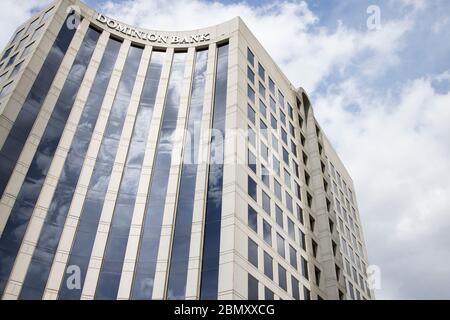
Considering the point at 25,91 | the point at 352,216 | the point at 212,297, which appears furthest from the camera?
the point at 352,216

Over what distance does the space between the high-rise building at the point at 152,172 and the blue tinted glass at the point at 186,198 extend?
→ 0.12 m

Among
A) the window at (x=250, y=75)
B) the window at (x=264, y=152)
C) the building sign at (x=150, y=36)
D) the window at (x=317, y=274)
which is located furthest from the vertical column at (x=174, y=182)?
the window at (x=317, y=274)

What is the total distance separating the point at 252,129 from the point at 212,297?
19.1 metres

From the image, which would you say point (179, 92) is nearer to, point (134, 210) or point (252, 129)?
point (252, 129)

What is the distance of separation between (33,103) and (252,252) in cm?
2583

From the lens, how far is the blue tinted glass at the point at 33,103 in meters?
38.0

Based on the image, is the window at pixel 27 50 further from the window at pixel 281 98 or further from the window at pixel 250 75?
the window at pixel 281 98

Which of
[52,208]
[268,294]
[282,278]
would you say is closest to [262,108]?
[282,278]

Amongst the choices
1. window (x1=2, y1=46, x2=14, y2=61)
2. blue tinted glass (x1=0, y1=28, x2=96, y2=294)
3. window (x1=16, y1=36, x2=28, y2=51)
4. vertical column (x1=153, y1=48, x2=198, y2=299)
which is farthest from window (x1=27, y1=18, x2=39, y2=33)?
vertical column (x1=153, y1=48, x2=198, y2=299)

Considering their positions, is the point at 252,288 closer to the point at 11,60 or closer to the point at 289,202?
the point at 289,202

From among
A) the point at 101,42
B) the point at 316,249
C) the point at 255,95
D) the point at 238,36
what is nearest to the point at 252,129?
the point at 255,95

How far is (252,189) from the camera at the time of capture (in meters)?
40.5

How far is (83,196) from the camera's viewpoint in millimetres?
40094

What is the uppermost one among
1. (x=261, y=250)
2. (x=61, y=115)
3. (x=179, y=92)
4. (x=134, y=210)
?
(x=179, y=92)
